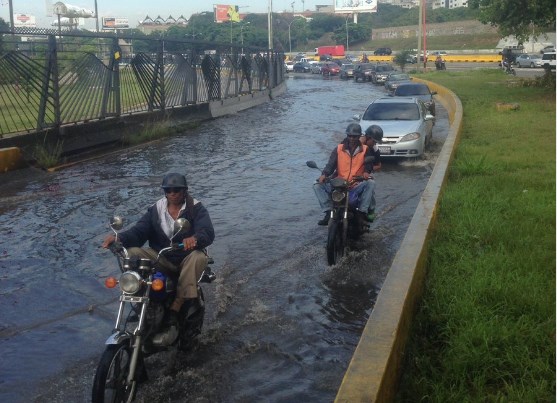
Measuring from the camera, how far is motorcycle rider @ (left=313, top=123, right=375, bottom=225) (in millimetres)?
9258

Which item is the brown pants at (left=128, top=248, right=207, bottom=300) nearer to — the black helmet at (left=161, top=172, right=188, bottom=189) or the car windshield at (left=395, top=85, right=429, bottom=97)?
the black helmet at (left=161, top=172, right=188, bottom=189)

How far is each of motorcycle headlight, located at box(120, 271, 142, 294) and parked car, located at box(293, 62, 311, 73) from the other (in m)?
74.9

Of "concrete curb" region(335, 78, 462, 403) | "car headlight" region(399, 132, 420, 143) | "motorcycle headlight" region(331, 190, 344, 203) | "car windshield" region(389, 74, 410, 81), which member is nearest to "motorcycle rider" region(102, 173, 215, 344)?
"concrete curb" region(335, 78, 462, 403)

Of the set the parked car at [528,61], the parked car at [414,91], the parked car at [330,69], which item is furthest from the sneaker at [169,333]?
the parked car at [330,69]

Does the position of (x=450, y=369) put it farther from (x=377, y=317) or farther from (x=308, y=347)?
(x=308, y=347)

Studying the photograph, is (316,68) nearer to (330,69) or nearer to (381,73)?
(330,69)

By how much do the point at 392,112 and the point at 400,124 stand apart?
1118 mm

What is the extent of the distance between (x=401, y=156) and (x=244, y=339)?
35.2 feet

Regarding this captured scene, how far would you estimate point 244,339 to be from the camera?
6.50 metres

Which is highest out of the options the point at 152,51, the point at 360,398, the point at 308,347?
the point at 152,51

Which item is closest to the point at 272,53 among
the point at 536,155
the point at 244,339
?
the point at 536,155

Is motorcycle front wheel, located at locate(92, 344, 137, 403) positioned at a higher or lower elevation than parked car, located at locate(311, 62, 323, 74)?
lower

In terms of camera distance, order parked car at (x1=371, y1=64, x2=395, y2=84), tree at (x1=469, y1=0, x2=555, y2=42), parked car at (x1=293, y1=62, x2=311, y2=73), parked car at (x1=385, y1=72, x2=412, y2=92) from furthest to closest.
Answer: parked car at (x1=293, y1=62, x2=311, y2=73) → parked car at (x1=371, y1=64, x2=395, y2=84) → parked car at (x1=385, y1=72, x2=412, y2=92) → tree at (x1=469, y1=0, x2=555, y2=42)

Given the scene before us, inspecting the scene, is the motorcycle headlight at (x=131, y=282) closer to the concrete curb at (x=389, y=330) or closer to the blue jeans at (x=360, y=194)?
the concrete curb at (x=389, y=330)
